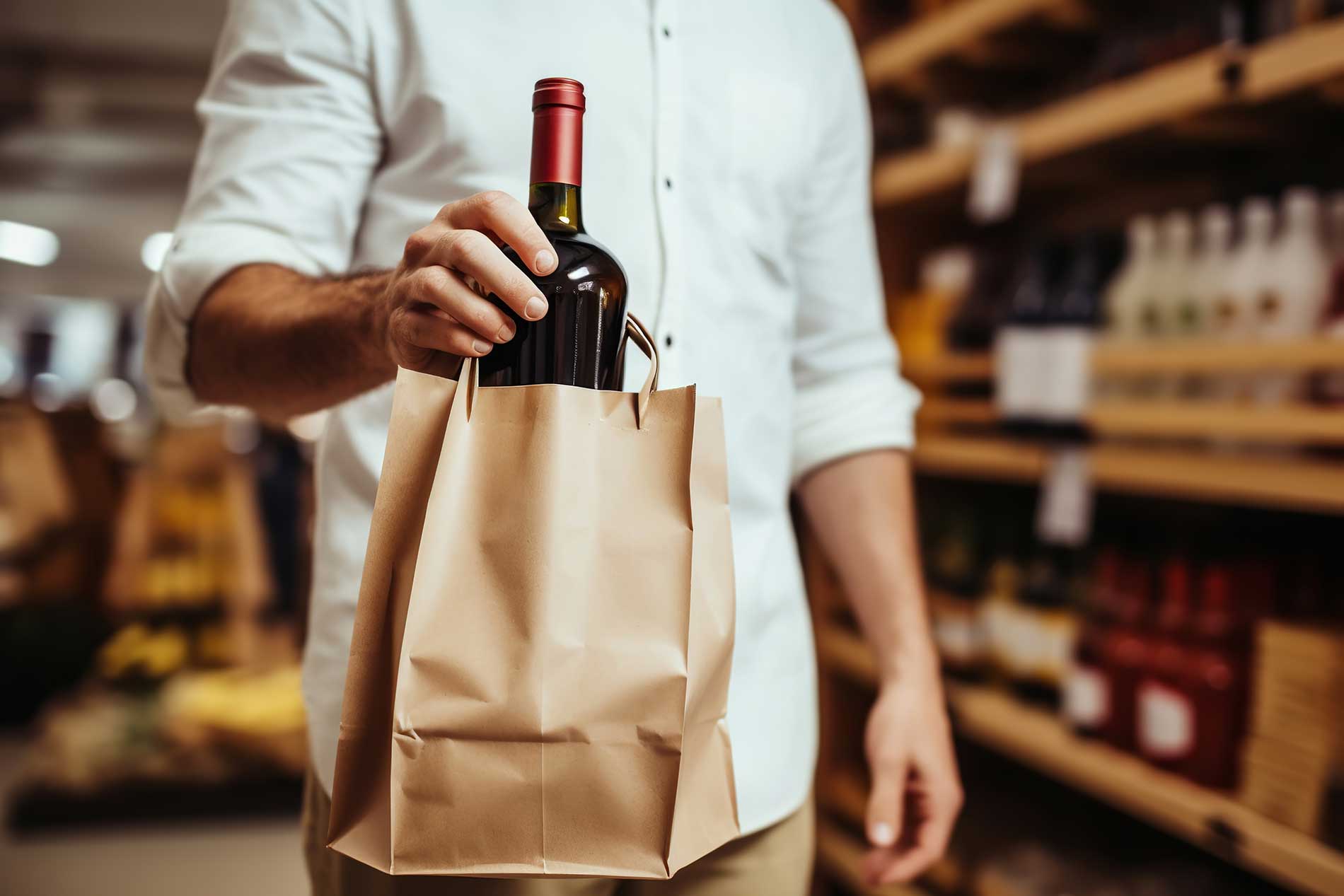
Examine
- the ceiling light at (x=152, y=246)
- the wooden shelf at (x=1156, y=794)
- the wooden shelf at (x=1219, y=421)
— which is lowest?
the wooden shelf at (x=1156, y=794)

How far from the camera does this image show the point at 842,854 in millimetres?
1940

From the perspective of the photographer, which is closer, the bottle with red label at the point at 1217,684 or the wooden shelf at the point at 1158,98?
the wooden shelf at the point at 1158,98

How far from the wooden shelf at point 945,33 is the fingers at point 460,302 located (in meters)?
1.29

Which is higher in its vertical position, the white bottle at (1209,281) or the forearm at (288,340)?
the white bottle at (1209,281)

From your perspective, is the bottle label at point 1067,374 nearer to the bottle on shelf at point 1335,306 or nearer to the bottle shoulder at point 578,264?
the bottle on shelf at point 1335,306

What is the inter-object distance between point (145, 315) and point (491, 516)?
1.33 feet

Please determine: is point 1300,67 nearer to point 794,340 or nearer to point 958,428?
point 794,340

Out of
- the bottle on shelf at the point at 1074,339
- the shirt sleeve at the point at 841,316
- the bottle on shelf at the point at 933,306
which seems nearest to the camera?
the shirt sleeve at the point at 841,316

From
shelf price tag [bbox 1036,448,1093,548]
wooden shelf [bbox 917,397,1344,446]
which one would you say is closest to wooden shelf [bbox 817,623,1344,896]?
shelf price tag [bbox 1036,448,1093,548]

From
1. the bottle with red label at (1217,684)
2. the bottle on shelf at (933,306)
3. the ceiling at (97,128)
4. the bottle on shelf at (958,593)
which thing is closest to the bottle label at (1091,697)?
the bottle with red label at (1217,684)

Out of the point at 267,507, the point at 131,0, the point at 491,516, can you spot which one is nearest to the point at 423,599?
the point at 491,516

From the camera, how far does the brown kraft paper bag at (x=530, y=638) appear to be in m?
0.51

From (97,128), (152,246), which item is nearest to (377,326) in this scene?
(97,128)

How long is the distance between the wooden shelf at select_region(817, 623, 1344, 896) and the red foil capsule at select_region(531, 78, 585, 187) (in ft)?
3.67
